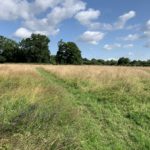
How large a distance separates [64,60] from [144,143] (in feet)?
268

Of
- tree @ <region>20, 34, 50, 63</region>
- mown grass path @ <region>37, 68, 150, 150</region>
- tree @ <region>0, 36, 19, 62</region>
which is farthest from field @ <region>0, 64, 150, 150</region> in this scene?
tree @ <region>0, 36, 19, 62</region>

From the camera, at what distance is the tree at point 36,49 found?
84562mm

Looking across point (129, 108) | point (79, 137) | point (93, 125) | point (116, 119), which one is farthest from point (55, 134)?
point (129, 108)

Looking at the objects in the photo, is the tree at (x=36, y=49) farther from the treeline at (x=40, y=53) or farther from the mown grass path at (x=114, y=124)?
the mown grass path at (x=114, y=124)

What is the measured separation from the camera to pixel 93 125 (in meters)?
6.71

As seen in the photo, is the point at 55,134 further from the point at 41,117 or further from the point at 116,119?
the point at 116,119

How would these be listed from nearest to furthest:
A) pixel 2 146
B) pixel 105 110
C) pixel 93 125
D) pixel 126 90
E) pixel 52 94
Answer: pixel 2 146 → pixel 93 125 → pixel 105 110 → pixel 52 94 → pixel 126 90

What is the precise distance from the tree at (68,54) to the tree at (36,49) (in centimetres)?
363

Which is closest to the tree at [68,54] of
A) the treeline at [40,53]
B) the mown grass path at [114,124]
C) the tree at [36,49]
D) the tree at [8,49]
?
the treeline at [40,53]

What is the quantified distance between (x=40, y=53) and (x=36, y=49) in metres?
1.70

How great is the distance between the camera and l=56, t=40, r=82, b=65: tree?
283 ft

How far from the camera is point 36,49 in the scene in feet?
279

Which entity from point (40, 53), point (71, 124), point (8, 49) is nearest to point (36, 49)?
point (40, 53)

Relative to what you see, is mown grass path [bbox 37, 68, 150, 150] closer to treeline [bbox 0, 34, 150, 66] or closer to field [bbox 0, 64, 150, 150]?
field [bbox 0, 64, 150, 150]
